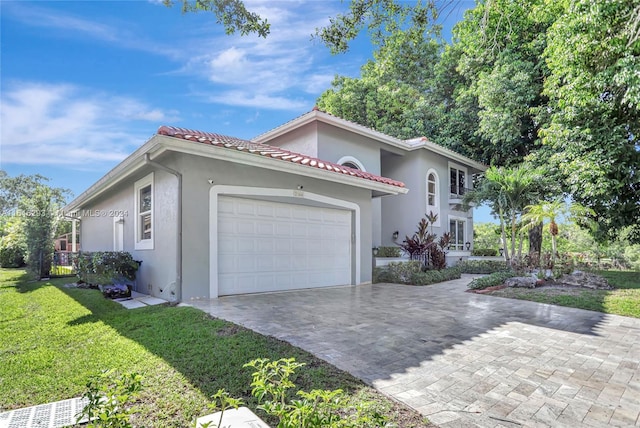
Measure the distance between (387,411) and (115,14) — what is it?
861cm

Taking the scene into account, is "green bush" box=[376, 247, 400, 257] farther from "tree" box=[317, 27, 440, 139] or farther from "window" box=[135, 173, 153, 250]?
"window" box=[135, 173, 153, 250]

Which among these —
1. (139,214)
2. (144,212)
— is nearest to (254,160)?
(144,212)

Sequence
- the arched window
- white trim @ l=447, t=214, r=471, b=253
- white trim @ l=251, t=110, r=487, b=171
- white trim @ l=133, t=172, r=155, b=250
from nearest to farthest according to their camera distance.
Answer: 1. white trim @ l=133, t=172, r=155, b=250
2. white trim @ l=251, t=110, r=487, b=171
3. the arched window
4. white trim @ l=447, t=214, r=471, b=253

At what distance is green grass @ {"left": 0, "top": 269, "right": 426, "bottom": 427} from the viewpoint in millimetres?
3086

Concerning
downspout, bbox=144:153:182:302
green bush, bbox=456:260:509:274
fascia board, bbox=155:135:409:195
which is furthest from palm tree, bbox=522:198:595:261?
downspout, bbox=144:153:182:302

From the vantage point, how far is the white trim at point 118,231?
11.1 meters

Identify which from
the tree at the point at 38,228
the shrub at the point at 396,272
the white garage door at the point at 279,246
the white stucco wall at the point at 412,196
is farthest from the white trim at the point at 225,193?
the tree at the point at 38,228

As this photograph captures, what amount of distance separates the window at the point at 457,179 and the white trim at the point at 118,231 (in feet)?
52.9

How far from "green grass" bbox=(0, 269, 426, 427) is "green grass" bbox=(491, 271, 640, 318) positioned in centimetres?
723

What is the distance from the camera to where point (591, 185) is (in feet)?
36.6

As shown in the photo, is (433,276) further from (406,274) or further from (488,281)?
(488,281)

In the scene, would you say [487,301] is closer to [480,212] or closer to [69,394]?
[69,394]

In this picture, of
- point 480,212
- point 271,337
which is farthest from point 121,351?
point 480,212

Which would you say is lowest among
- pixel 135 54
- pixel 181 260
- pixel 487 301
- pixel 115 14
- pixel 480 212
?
pixel 487 301
